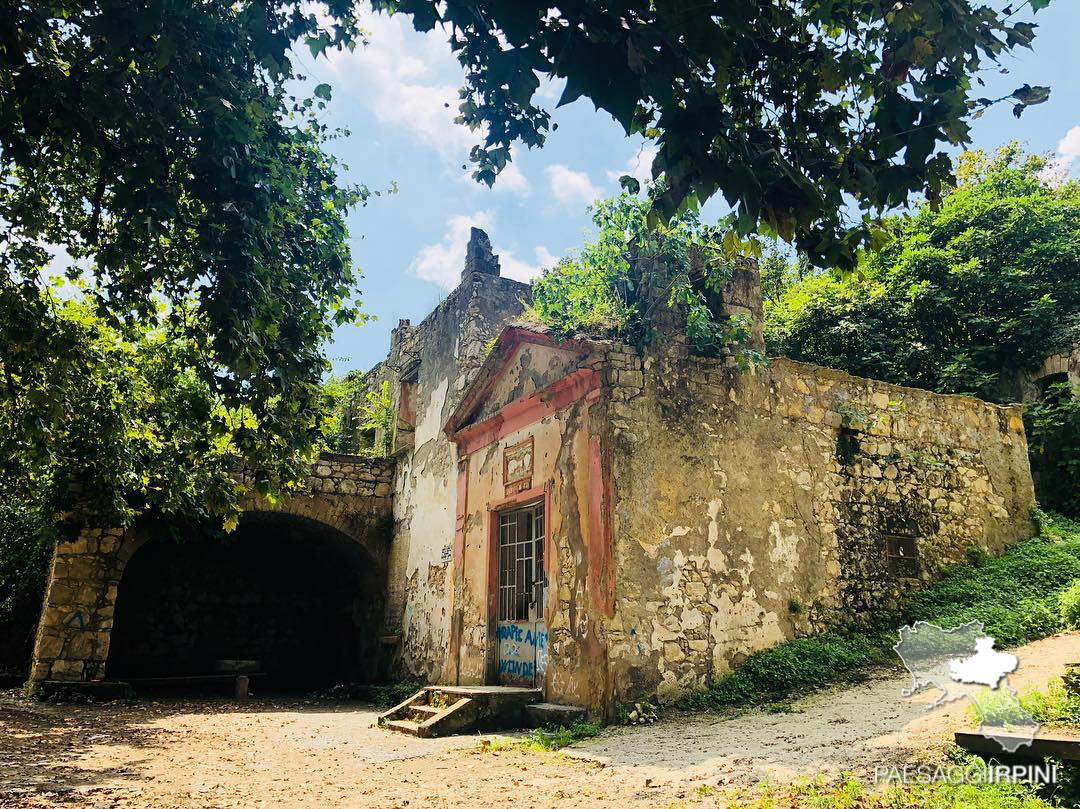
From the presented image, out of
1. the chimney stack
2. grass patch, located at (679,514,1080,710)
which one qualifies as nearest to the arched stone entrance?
the chimney stack

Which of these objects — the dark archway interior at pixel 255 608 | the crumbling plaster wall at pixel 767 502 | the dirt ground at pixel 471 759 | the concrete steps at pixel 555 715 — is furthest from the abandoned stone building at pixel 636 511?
the dark archway interior at pixel 255 608

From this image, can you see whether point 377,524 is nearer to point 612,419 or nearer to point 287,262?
point 612,419

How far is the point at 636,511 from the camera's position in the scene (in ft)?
A: 22.6

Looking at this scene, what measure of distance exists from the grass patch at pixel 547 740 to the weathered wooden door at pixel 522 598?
3.65 ft

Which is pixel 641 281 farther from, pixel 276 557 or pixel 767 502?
pixel 276 557

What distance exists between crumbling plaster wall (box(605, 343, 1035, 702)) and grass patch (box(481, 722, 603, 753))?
0.48 meters

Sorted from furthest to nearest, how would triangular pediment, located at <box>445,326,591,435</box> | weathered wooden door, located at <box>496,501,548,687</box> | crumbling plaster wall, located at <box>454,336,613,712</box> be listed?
triangular pediment, located at <box>445,326,591,435</box>
weathered wooden door, located at <box>496,501,548,687</box>
crumbling plaster wall, located at <box>454,336,613,712</box>

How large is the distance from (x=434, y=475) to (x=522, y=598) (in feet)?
11.6

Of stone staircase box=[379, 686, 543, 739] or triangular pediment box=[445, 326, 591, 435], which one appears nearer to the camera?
stone staircase box=[379, 686, 543, 739]

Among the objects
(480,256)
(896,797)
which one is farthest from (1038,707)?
(480,256)

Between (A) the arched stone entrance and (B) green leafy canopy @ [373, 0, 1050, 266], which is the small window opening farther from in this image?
(A) the arched stone entrance

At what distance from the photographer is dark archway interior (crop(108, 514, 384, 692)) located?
44.8 ft

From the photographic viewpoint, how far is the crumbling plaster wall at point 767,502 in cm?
682

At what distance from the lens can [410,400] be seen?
44.0ft
